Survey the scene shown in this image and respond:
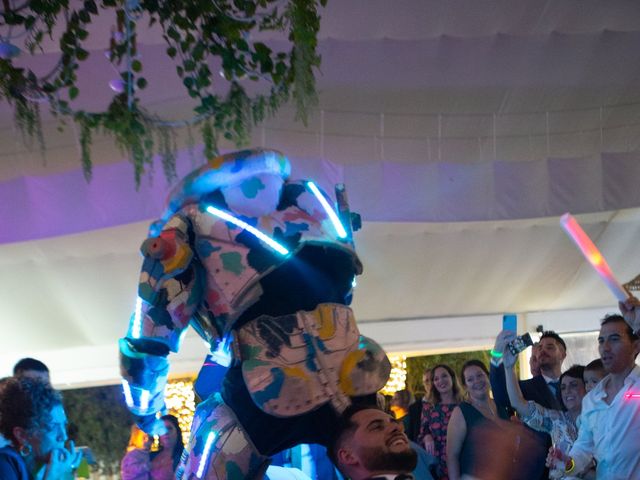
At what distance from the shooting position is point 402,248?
949 centimetres

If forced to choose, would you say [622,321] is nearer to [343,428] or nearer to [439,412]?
[439,412]

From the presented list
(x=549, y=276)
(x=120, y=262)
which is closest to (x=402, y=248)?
(x=549, y=276)

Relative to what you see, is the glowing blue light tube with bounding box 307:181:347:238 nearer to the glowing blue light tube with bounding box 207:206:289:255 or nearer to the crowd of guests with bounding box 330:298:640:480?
the glowing blue light tube with bounding box 207:206:289:255

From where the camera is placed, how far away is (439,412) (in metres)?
6.12

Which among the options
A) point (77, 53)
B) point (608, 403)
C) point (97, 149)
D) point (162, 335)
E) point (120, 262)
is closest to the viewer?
point (162, 335)

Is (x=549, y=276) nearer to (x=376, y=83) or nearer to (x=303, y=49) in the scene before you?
(x=376, y=83)

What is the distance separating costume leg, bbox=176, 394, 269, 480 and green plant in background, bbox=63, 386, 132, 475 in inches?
459

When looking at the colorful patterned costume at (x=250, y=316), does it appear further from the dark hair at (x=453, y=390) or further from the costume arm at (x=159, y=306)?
the dark hair at (x=453, y=390)

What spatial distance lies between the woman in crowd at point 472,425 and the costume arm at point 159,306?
0.93 m

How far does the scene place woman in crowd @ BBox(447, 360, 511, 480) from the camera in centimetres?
158

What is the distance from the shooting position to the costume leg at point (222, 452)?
2.60 meters

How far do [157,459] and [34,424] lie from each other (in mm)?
2287

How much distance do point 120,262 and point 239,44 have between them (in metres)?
5.51

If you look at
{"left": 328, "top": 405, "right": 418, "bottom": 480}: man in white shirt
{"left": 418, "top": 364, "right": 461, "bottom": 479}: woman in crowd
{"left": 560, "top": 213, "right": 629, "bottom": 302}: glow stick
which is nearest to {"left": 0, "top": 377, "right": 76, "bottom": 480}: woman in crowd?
{"left": 328, "top": 405, "right": 418, "bottom": 480}: man in white shirt
